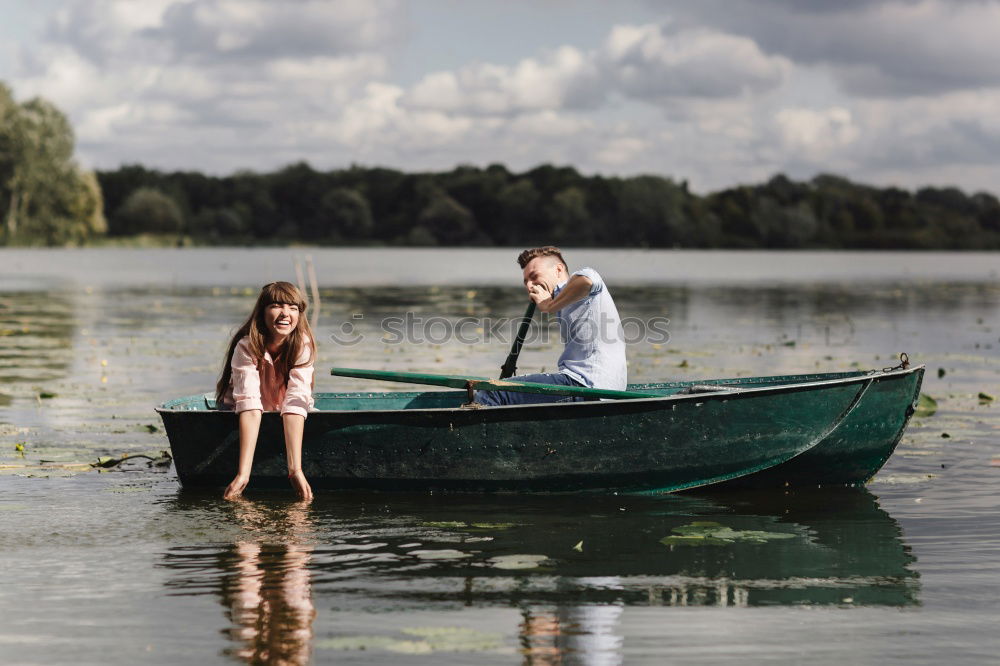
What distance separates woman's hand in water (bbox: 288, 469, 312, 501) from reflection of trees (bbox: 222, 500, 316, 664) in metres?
0.71

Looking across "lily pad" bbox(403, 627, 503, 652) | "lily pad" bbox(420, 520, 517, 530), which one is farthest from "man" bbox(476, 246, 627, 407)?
"lily pad" bbox(403, 627, 503, 652)

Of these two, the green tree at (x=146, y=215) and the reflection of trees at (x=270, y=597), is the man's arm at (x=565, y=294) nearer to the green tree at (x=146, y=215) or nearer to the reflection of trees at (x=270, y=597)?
the reflection of trees at (x=270, y=597)

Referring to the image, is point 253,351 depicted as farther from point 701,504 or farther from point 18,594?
point 701,504

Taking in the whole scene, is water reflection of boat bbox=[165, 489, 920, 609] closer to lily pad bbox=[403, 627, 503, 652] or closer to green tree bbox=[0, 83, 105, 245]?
lily pad bbox=[403, 627, 503, 652]

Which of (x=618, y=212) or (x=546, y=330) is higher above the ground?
(x=618, y=212)

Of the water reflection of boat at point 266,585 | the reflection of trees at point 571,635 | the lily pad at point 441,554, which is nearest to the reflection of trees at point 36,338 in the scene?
the water reflection of boat at point 266,585

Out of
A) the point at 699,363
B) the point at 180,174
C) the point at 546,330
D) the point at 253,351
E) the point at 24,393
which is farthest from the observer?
the point at 180,174

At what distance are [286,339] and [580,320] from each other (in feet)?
7.08

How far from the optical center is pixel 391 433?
8914 millimetres

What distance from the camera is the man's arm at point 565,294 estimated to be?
349 inches

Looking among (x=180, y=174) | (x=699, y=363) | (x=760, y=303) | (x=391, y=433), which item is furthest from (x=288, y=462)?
(x=180, y=174)

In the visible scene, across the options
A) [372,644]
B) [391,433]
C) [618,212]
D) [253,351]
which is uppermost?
[618,212]

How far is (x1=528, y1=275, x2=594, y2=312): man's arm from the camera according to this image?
8859mm

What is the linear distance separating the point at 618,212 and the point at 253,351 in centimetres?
13896
